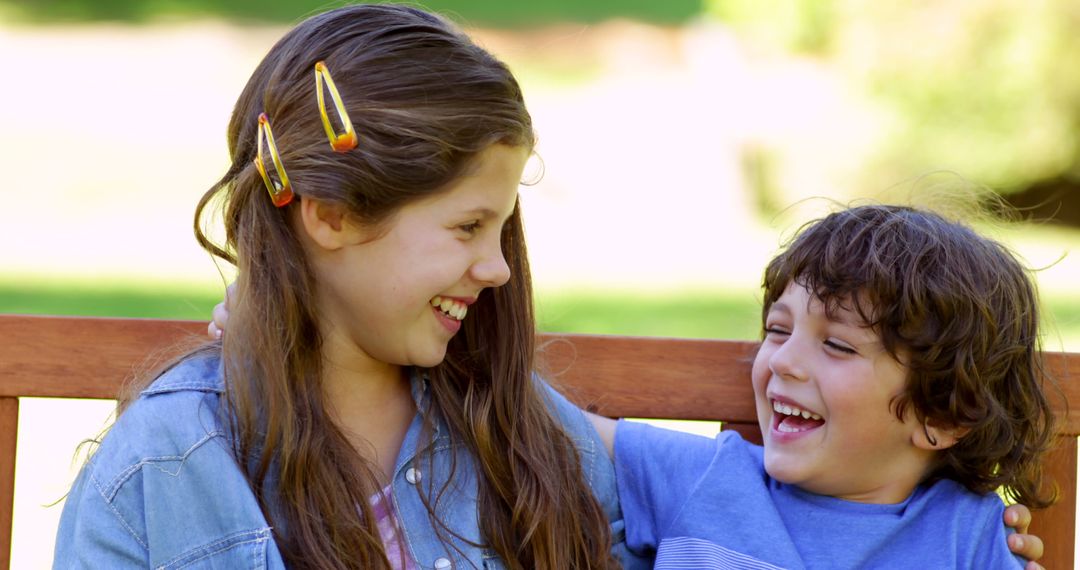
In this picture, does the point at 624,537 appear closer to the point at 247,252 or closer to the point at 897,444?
the point at 897,444

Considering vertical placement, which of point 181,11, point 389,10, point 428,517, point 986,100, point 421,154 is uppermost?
point 389,10

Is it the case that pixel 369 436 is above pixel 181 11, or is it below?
above

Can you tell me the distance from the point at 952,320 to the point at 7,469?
1583 millimetres

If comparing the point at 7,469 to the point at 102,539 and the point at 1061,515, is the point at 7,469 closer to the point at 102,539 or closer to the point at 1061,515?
the point at 102,539

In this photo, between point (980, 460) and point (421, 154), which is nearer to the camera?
point (421, 154)

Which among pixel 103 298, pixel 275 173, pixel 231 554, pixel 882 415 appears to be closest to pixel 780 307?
pixel 882 415

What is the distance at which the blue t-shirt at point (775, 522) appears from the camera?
6.74ft

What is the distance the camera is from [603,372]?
2.32m

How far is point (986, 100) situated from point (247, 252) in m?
9.49

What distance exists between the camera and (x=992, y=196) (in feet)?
7.66

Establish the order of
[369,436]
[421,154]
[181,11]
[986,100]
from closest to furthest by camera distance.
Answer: [421,154] < [369,436] < [986,100] < [181,11]

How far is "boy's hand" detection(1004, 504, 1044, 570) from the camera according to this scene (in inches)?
81.9

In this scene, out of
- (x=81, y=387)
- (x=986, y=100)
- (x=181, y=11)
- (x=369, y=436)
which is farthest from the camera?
(x=181, y=11)

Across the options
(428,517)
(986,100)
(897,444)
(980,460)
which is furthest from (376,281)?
(986,100)
